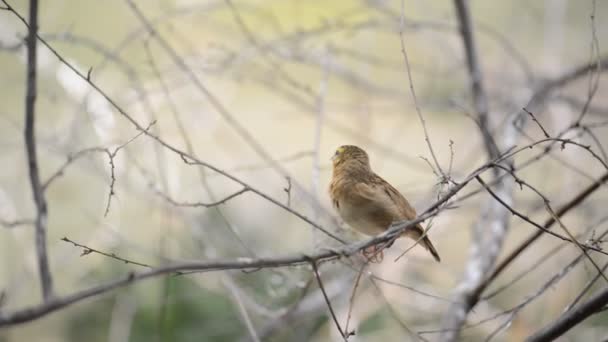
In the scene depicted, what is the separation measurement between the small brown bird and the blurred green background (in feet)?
2.10

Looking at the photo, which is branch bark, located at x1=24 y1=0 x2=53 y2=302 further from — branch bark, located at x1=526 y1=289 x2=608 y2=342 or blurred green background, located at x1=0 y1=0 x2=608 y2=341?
blurred green background, located at x1=0 y1=0 x2=608 y2=341

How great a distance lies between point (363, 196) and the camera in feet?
2.92

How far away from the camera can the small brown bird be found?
2.87 ft

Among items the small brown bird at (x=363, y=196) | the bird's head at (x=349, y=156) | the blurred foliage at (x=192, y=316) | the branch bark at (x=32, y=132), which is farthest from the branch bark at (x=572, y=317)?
the blurred foliage at (x=192, y=316)

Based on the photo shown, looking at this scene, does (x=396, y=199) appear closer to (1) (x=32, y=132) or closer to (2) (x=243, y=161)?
(1) (x=32, y=132)

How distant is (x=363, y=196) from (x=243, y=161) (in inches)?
56.1

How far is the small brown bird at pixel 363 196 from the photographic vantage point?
0.88 meters

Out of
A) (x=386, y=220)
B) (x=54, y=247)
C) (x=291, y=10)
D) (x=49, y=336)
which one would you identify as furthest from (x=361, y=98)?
(x=386, y=220)

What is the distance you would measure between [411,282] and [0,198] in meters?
1.29

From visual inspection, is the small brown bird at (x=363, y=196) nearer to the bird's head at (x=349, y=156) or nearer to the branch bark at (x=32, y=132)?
the bird's head at (x=349, y=156)

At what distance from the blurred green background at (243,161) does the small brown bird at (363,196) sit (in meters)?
0.64

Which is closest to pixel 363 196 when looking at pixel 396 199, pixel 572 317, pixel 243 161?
pixel 396 199

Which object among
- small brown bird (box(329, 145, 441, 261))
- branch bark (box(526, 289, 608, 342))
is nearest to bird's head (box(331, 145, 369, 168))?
small brown bird (box(329, 145, 441, 261))

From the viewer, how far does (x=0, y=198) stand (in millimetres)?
2033
